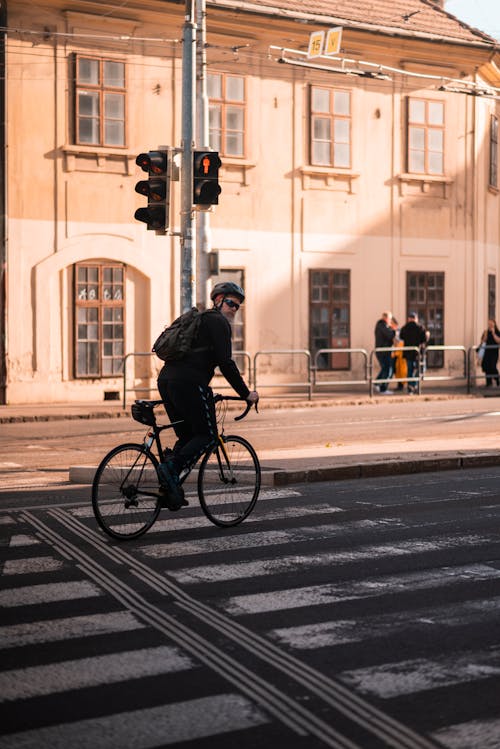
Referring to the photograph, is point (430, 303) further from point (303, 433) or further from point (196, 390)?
point (196, 390)

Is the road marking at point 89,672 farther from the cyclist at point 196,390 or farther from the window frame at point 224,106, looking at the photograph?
the window frame at point 224,106

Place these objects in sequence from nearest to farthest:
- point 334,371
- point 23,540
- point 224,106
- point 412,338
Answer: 1. point 23,540
2. point 224,106
3. point 412,338
4. point 334,371

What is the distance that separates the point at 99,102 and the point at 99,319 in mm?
4399

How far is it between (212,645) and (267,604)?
0.90m

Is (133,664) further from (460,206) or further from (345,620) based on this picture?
(460,206)

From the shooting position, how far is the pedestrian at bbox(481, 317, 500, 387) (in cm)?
2908

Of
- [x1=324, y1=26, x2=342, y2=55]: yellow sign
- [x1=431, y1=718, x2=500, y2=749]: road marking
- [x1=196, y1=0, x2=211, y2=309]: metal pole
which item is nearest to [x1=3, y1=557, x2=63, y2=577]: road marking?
[x1=431, y1=718, x2=500, y2=749]: road marking

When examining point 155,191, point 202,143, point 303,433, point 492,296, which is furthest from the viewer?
point 492,296

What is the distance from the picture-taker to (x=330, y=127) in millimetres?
29016

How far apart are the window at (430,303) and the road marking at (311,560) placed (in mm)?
21587

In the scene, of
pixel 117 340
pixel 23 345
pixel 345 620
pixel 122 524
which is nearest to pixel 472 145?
pixel 117 340

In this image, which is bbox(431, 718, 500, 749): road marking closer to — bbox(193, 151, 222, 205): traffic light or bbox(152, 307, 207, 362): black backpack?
bbox(152, 307, 207, 362): black backpack

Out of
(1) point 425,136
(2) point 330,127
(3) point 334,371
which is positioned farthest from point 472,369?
(2) point 330,127

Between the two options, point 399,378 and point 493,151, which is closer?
point 399,378
